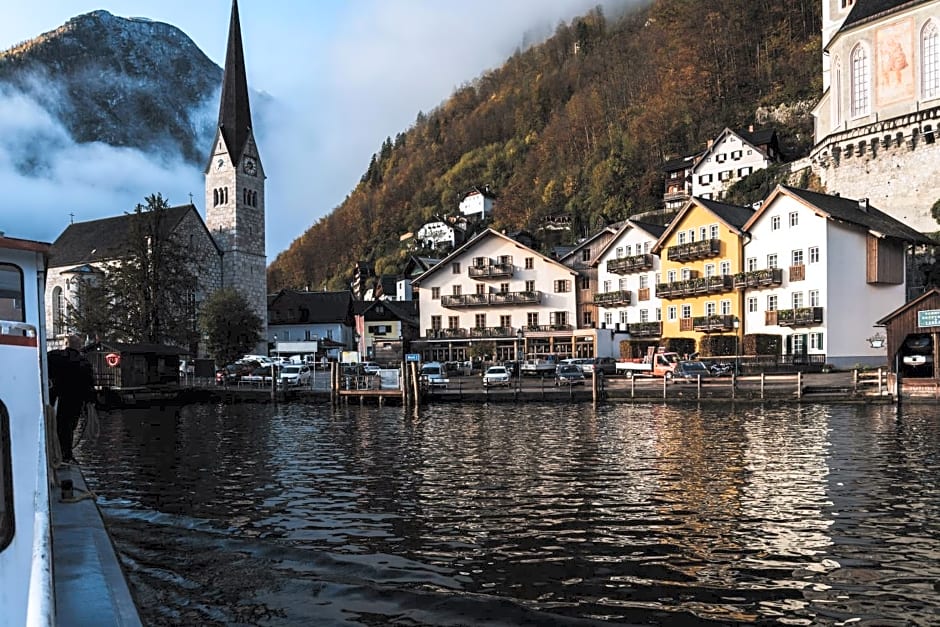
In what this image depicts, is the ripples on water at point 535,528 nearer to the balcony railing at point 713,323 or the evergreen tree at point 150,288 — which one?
the balcony railing at point 713,323

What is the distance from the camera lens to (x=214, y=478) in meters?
20.3

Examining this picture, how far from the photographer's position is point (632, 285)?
71.1 metres

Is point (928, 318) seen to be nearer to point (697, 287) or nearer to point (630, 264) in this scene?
point (697, 287)

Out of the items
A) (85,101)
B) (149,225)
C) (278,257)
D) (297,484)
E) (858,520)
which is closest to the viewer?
(858,520)

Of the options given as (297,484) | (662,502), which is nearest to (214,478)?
(297,484)

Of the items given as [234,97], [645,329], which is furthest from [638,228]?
[234,97]

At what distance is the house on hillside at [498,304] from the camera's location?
243ft

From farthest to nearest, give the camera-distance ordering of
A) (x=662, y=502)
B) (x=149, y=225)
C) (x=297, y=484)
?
(x=149, y=225) < (x=297, y=484) < (x=662, y=502)

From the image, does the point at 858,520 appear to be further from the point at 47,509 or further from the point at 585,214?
the point at 585,214

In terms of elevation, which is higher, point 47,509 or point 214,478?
point 47,509

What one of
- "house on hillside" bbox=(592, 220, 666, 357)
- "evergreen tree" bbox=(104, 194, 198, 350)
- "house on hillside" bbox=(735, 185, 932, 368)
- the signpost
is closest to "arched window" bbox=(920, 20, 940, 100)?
"house on hillside" bbox=(735, 185, 932, 368)

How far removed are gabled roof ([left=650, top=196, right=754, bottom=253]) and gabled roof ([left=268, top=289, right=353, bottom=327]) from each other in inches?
1911

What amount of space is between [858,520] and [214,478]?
14.6m

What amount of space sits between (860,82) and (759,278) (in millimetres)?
27825
